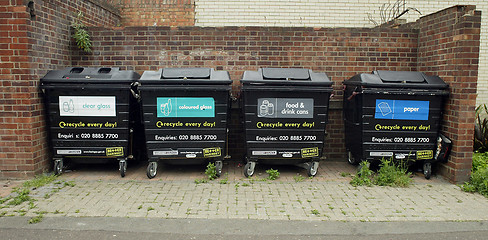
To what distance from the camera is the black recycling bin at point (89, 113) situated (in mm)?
5664

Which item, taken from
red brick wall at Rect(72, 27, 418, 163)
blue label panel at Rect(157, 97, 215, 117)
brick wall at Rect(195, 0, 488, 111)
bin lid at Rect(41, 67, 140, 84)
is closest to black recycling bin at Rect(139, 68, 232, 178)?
blue label panel at Rect(157, 97, 215, 117)

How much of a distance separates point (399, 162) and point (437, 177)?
0.71 m

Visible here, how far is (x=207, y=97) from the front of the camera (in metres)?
5.67

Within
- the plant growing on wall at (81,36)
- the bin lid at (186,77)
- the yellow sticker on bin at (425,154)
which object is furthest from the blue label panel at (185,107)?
the yellow sticker on bin at (425,154)

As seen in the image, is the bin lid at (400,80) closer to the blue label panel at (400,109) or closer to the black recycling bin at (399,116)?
the black recycling bin at (399,116)

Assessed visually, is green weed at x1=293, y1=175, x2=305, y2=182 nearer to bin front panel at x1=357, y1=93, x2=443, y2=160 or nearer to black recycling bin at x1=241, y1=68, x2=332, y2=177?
black recycling bin at x1=241, y1=68, x2=332, y2=177

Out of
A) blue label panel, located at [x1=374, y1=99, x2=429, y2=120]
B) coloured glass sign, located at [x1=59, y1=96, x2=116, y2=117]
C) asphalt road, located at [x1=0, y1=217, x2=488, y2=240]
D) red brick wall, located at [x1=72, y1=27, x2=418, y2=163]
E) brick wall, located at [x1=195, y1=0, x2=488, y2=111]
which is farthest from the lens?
brick wall, located at [x1=195, y1=0, x2=488, y2=111]

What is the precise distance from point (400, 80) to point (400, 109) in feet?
1.51

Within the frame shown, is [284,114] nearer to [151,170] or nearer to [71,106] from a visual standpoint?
[151,170]

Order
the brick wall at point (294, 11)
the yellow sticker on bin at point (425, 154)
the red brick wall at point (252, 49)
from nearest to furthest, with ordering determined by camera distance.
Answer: the yellow sticker on bin at point (425, 154), the red brick wall at point (252, 49), the brick wall at point (294, 11)

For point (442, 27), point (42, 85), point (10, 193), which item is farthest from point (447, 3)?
point (10, 193)

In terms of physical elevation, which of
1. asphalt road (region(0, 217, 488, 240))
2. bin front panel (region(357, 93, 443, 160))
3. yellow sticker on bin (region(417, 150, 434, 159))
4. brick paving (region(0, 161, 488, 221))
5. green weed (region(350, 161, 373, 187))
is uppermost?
bin front panel (region(357, 93, 443, 160))

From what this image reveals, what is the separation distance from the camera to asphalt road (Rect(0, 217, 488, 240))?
3.87m

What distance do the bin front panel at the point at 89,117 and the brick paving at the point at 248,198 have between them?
0.54m
